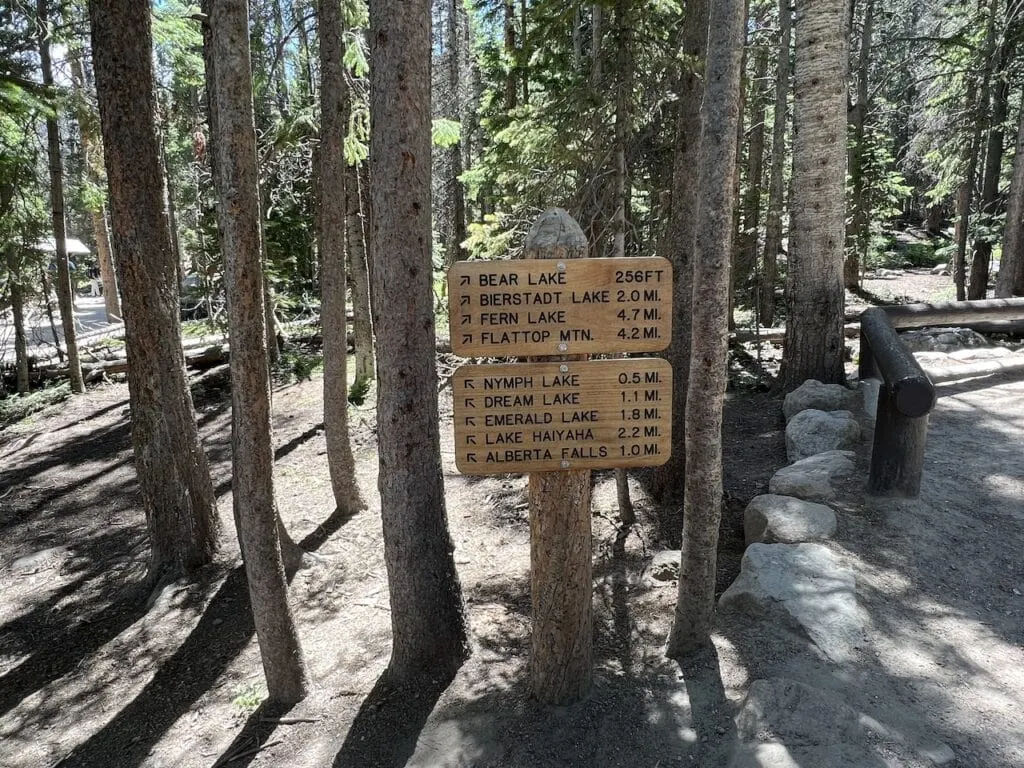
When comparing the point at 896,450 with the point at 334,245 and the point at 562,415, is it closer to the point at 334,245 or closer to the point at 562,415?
the point at 562,415

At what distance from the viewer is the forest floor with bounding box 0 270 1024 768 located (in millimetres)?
3541

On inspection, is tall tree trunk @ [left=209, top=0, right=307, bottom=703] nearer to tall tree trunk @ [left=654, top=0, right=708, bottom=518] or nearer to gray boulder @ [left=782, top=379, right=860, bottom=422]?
tall tree trunk @ [left=654, top=0, right=708, bottom=518]

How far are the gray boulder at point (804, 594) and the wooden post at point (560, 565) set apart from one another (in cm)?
118

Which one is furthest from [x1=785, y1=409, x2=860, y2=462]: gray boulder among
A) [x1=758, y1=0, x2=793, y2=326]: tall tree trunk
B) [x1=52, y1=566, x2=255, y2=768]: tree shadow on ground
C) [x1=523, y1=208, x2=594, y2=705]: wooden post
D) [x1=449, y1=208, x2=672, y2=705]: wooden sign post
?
[x1=758, y1=0, x2=793, y2=326]: tall tree trunk

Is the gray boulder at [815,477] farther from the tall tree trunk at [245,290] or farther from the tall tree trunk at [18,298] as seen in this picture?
the tall tree trunk at [18,298]

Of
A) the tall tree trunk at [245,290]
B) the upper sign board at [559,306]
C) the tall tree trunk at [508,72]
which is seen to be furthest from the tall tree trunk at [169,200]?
the tall tree trunk at [508,72]

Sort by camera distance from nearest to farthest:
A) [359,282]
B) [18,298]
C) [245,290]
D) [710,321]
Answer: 1. [710,321]
2. [245,290]
3. [359,282]
4. [18,298]

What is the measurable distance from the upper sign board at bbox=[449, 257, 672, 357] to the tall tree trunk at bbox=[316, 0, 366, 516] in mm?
4316

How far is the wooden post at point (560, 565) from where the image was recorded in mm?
3266

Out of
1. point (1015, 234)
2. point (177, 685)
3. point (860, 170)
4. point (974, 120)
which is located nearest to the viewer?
point (177, 685)

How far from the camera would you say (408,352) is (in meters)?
4.09

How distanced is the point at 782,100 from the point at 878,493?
13.4 meters

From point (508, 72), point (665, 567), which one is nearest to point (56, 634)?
point (665, 567)

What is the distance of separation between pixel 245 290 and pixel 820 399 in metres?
5.97
